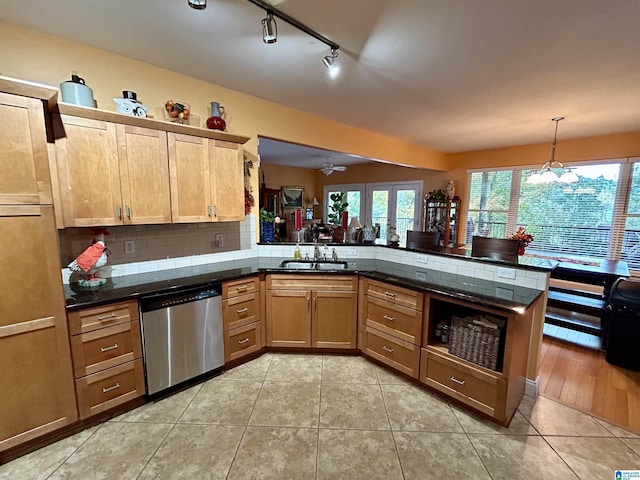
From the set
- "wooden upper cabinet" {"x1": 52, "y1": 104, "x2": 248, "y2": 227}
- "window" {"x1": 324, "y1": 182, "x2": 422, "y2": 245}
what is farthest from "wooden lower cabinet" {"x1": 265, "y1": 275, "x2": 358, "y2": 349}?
"window" {"x1": 324, "y1": 182, "x2": 422, "y2": 245}

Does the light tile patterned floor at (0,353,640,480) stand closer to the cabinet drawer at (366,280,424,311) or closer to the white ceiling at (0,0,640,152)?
the cabinet drawer at (366,280,424,311)

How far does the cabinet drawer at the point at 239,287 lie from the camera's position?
7.88 ft

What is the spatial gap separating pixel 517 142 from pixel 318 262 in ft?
13.6

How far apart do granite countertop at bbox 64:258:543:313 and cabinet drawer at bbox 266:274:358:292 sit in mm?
54

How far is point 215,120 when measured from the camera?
2.51 meters

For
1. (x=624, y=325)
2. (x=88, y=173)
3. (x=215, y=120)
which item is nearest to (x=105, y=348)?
(x=88, y=173)

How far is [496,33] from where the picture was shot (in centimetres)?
175

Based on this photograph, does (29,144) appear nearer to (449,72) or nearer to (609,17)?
(449,72)

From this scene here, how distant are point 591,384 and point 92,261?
409 centimetres

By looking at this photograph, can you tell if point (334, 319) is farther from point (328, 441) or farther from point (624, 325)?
point (624, 325)

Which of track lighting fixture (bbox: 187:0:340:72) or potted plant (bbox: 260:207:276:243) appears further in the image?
potted plant (bbox: 260:207:276:243)

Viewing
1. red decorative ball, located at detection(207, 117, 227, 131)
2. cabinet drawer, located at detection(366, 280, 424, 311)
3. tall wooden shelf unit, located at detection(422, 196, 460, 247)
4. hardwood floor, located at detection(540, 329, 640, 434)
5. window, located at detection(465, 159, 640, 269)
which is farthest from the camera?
tall wooden shelf unit, located at detection(422, 196, 460, 247)

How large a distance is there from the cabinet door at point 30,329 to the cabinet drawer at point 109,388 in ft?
0.35

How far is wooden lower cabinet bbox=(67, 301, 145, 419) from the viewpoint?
1.77 m
